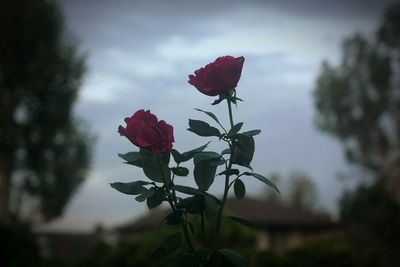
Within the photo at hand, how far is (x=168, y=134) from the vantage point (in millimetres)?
1393

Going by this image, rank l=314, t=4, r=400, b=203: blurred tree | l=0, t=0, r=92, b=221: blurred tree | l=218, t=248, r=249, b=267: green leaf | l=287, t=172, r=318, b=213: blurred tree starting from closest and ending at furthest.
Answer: l=218, t=248, r=249, b=267: green leaf → l=0, t=0, r=92, b=221: blurred tree → l=314, t=4, r=400, b=203: blurred tree → l=287, t=172, r=318, b=213: blurred tree

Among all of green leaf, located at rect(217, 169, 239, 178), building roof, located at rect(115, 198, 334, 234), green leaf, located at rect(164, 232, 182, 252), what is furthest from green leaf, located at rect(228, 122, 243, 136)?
building roof, located at rect(115, 198, 334, 234)

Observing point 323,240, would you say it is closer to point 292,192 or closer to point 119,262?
point 119,262

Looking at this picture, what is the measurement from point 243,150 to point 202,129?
15 cm

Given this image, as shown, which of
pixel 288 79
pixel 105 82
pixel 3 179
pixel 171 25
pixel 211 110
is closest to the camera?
pixel 211 110

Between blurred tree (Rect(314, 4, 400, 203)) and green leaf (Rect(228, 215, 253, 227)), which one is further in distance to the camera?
blurred tree (Rect(314, 4, 400, 203))

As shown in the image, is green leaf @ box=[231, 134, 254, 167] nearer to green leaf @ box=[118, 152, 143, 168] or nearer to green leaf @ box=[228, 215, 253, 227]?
green leaf @ box=[228, 215, 253, 227]

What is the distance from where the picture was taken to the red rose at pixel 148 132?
1.36 m

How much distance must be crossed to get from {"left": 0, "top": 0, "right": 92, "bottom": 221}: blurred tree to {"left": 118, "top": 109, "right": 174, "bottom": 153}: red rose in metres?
16.0

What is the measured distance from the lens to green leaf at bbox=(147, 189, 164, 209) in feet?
4.65

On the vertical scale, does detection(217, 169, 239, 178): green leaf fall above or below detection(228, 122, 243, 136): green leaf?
below

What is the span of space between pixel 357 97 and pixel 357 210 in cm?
705

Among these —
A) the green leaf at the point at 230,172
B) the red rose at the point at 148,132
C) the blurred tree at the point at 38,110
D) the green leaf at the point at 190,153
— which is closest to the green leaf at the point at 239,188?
the green leaf at the point at 230,172

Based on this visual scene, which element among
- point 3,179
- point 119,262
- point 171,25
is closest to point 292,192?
point 3,179
